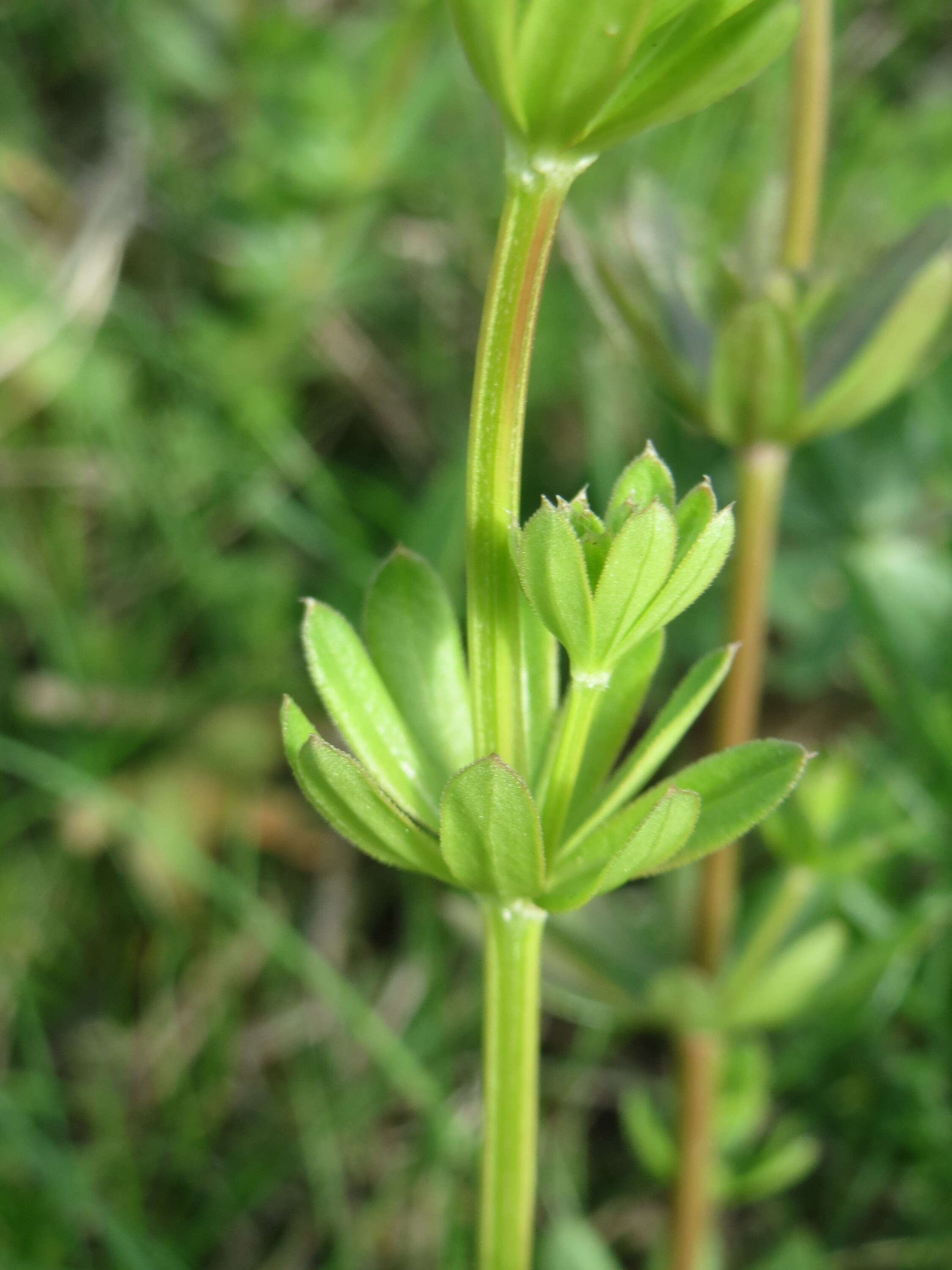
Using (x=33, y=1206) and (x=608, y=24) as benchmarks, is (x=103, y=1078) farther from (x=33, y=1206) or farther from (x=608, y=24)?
(x=608, y=24)

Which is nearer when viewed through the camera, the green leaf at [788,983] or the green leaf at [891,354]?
the green leaf at [891,354]

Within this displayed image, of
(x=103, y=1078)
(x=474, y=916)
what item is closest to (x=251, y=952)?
(x=103, y=1078)

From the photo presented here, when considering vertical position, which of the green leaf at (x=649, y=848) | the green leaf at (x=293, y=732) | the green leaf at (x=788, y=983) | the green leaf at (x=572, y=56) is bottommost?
the green leaf at (x=788, y=983)

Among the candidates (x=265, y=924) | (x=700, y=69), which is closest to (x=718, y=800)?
(x=700, y=69)

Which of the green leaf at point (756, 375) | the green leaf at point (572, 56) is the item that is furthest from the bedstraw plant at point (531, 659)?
the green leaf at point (756, 375)

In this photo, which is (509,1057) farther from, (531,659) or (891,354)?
(891,354)

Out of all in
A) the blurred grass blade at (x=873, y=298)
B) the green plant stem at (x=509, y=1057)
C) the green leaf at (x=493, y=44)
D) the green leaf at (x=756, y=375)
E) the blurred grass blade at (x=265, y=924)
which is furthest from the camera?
the blurred grass blade at (x=265, y=924)

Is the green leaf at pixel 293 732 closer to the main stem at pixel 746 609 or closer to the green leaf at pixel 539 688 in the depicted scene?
the green leaf at pixel 539 688
